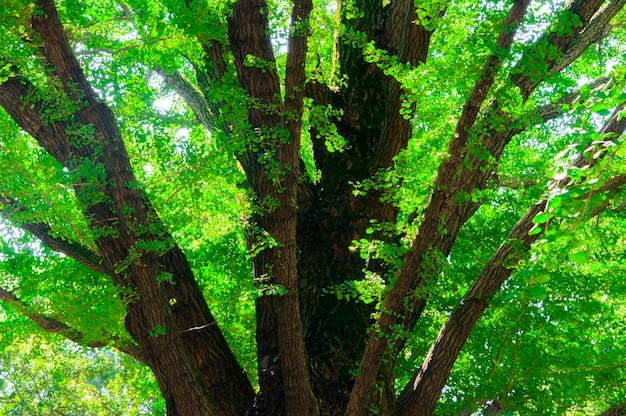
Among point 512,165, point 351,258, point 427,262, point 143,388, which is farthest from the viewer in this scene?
point 143,388

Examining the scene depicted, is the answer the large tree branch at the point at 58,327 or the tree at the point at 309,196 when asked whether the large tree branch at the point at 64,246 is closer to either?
the tree at the point at 309,196

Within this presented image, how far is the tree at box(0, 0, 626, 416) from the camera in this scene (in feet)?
15.6

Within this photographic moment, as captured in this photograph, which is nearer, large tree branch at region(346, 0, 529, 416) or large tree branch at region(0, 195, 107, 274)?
large tree branch at region(346, 0, 529, 416)

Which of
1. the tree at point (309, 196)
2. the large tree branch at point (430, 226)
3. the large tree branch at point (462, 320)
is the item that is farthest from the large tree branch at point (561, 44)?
the large tree branch at point (462, 320)

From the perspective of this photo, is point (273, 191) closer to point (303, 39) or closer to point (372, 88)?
point (303, 39)

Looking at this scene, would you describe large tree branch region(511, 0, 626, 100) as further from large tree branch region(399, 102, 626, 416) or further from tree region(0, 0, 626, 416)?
large tree branch region(399, 102, 626, 416)

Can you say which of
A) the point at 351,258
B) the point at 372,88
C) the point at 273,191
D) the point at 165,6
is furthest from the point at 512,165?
the point at 165,6

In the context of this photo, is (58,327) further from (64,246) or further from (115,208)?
(115,208)

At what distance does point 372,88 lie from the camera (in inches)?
276

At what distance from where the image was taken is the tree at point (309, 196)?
4.77 metres

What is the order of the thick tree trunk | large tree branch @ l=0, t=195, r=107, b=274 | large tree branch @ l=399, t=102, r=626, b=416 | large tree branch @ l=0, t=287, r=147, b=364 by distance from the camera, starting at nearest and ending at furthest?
the thick tree trunk → large tree branch @ l=399, t=102, r=626, b=416 → large tree branch @ l=0, t=195, r=107, b=274 → large tree branch @ l=0, t=287, r=147, b=364

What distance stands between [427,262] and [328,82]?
2921 millimetres

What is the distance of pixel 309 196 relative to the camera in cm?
678

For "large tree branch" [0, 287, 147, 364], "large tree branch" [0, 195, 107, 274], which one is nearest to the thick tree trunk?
"large tree branch" [0, 195, 107, 274]
